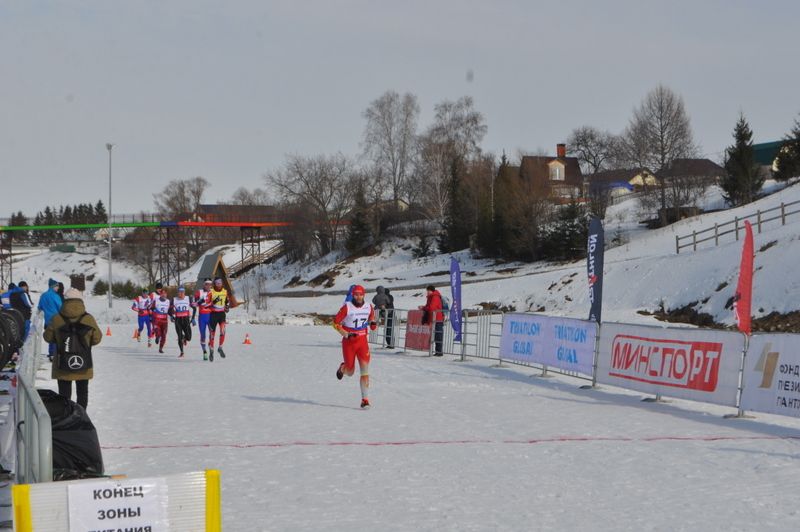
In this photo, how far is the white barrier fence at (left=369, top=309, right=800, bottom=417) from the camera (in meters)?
12.1

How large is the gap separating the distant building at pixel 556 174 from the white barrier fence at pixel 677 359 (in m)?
47.4

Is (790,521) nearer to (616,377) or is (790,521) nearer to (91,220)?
(616,377)

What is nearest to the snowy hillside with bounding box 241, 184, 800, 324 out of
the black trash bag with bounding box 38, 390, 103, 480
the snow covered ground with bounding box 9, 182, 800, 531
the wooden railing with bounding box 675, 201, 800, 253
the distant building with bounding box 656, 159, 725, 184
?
the wooden railing with bounding box 675, 201, 800, 253

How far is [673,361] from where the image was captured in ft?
47.0

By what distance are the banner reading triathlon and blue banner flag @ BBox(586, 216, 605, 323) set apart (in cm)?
734

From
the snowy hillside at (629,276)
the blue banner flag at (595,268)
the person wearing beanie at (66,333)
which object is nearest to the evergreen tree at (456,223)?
the snowy hillside at (629,276)

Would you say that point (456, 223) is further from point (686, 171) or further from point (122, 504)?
point (122, 504)

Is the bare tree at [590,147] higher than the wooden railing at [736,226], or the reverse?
the bare tree at [590,147]

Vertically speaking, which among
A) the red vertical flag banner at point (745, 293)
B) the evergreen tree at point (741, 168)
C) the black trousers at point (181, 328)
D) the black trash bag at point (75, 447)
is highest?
the evergreen tree at point (741, 168)

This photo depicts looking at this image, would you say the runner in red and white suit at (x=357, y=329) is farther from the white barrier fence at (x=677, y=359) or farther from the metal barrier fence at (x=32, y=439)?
the metal barrier fence at (x=32, y=439)

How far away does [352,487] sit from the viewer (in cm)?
829

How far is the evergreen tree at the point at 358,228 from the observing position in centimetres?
8438

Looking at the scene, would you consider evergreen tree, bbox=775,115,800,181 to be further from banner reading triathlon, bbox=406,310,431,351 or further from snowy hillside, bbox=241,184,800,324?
banner reading triathlon, bbox=406,310,431,351

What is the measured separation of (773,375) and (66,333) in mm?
8652
